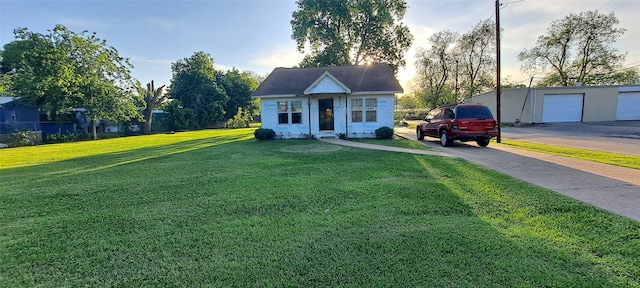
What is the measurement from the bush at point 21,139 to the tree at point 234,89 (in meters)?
22.5

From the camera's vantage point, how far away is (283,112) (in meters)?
16.6

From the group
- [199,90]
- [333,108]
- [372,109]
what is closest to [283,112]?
[333,108]

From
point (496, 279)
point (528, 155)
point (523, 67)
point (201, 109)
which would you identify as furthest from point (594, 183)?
point (523, 67)

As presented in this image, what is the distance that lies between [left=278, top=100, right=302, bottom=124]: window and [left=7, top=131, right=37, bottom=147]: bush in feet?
56.4

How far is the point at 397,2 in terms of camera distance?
3005cm

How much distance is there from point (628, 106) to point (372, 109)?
954 inches

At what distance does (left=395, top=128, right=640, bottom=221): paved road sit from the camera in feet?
14.2

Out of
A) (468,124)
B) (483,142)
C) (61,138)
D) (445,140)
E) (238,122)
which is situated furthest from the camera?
(238,122)

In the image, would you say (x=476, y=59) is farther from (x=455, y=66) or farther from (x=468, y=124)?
(x=468, y=124)

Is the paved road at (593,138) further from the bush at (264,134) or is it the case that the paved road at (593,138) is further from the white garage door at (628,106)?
the bush at (264,134)

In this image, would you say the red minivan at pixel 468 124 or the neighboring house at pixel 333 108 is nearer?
the red minivan at pixel 468 124

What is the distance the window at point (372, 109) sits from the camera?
52.9 ft

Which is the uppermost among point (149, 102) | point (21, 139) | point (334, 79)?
Result: point (149, 102)

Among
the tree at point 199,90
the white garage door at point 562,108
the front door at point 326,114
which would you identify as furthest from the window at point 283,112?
the tree at point 199,90
